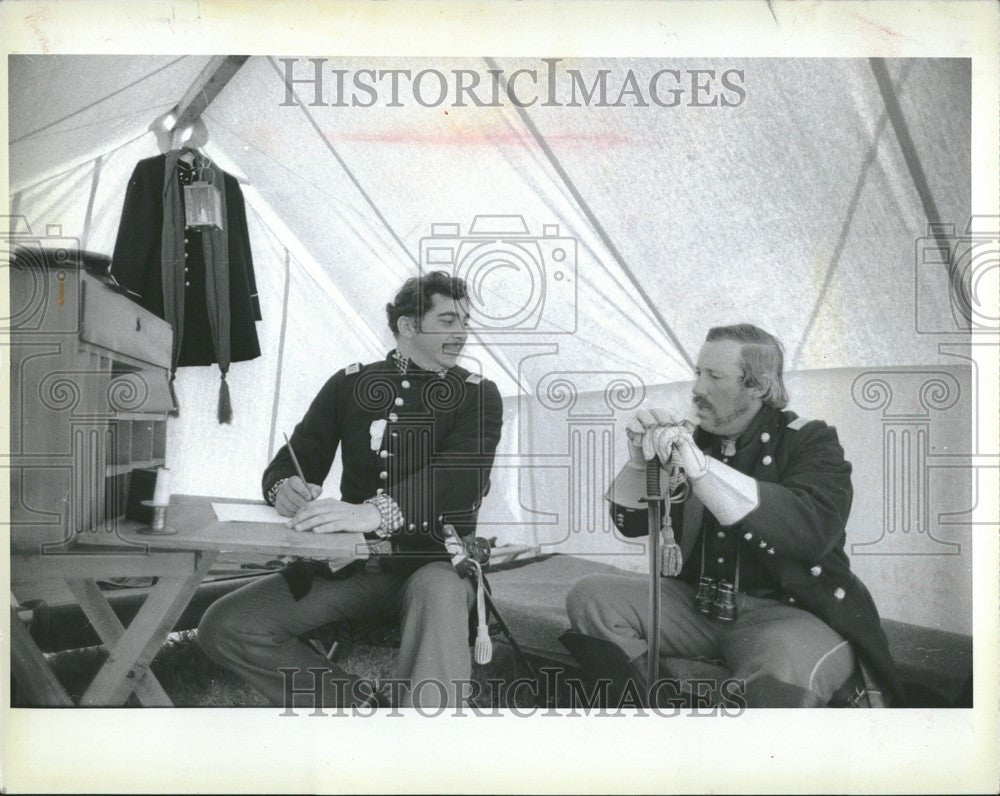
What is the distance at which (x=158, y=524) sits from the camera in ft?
9.79

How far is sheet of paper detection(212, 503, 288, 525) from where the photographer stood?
303 centimetres

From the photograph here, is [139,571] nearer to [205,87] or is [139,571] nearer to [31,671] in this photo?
[31,671]

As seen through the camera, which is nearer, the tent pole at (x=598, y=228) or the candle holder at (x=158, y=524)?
the candle holder at (x=158, y=524)

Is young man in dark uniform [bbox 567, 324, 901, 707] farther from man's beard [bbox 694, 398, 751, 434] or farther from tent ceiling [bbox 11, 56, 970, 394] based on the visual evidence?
tent ceiling [bbox 11, 56, 970, 394]

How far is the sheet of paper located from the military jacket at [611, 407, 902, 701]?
39.6 inches

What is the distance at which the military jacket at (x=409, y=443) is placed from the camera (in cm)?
305

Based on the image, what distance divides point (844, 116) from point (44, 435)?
2.54m

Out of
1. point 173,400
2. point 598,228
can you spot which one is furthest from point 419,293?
point 173,400

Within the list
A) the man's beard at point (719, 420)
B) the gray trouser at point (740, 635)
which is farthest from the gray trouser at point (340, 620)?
the man's beard at point (719, 420)

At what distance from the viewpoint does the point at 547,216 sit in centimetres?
308

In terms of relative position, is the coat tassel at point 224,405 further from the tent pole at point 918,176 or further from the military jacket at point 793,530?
the tent pole at point 918,176

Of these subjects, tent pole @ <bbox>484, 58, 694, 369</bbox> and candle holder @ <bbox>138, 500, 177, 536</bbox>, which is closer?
candle holder @ <bbox>138, 500, 177, 536</bbox>

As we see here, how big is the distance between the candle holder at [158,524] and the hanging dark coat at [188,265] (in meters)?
0.43

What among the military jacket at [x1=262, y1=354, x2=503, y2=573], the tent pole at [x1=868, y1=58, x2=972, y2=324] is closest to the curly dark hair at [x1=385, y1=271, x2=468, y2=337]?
the military jacket at [x1=262, y1=354, x2=503, y2=573]
